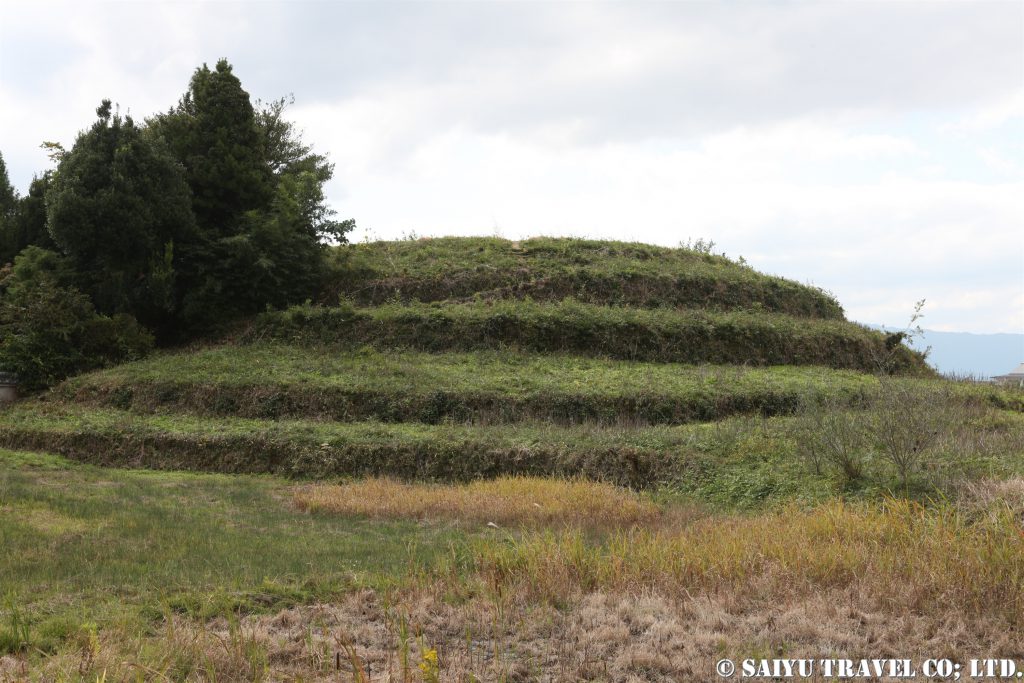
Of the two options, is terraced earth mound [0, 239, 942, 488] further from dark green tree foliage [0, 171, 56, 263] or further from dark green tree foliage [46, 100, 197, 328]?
dark green tree foliage [0, 171, 56, 263]

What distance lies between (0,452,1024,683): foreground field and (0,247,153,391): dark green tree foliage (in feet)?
58.0

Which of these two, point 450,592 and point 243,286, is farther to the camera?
point 243,286

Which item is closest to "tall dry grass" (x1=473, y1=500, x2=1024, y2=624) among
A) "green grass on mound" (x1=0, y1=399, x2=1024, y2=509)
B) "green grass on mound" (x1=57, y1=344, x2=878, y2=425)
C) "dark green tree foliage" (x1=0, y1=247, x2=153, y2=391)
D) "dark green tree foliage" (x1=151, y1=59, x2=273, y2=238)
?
"green grass on mound" (x1=0, y1=399, x2=1024, y2=509)

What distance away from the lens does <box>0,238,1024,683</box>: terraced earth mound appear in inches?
248

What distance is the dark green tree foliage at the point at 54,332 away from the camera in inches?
1029

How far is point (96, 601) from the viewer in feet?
24.2

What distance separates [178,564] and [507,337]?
1912 cm

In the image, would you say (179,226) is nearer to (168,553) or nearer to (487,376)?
(487,376)

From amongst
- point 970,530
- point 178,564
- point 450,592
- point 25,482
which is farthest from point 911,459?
point 25,482

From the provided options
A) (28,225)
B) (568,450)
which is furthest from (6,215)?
(568,450)

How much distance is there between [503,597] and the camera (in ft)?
23.7

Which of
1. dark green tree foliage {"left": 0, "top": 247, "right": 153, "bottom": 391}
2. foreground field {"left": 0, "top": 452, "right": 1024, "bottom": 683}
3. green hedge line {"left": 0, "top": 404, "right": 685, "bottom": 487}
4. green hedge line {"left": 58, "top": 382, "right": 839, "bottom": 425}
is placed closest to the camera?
foreground field {"left": 0, "top": 452, "right": 1024, "bottom": 683}

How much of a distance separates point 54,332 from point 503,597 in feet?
81.5

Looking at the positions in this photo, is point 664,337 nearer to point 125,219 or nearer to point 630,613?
point 125,219
